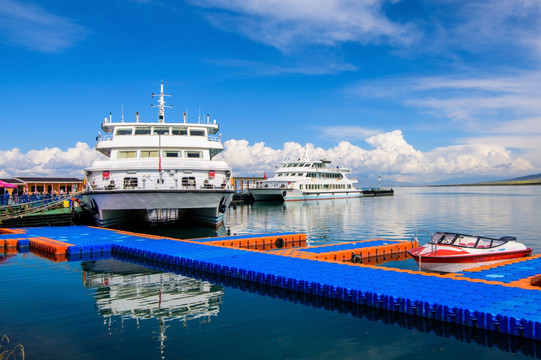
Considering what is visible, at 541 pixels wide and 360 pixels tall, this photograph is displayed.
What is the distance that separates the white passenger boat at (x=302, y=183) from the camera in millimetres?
84562

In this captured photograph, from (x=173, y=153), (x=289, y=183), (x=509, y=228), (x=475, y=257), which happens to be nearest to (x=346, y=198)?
(x=289, y=183)

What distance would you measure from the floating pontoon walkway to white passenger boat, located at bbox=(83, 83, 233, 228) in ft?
9.50

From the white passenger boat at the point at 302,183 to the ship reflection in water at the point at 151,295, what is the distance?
221ft

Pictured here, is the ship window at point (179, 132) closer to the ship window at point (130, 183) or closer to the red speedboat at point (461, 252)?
the ship window at point (130, 183)

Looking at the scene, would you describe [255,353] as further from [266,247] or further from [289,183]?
[289,183]

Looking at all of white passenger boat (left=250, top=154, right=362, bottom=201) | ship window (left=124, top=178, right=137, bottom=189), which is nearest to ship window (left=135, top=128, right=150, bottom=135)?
ship window (left=124, top=178, right=137, bottom=189)

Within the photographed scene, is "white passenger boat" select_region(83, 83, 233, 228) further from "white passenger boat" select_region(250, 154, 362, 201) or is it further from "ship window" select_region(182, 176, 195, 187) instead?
"white passenger boat" select_region(250, 154, 362, 201)

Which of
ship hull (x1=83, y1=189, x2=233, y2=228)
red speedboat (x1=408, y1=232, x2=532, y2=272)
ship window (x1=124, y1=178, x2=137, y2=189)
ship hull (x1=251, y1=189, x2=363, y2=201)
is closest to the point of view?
red speedboat (x1=408, y1=232, x2=532, y2=272)

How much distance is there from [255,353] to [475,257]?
10474 millimetres

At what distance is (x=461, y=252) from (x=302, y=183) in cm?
7151

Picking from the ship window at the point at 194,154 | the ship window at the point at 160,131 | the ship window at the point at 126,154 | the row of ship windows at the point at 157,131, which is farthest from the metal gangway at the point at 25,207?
the ship window at the point at 194,154

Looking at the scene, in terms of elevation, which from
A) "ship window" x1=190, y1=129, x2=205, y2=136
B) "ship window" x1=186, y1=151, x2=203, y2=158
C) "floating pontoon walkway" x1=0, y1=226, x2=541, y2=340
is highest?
"ship window" x1=190, y1=129, x2=205, y2=136

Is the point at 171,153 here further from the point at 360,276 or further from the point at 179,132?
the point at 360,276

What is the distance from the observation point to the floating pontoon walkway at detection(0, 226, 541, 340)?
9.84 meters
